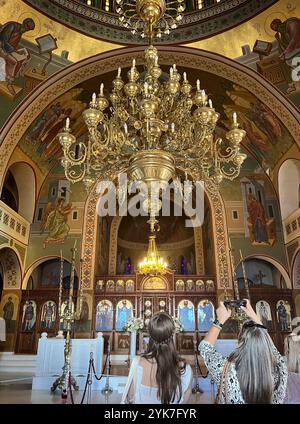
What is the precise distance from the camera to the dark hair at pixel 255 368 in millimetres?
1557

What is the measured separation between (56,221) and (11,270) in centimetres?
256

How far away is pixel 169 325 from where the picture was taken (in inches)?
74.6

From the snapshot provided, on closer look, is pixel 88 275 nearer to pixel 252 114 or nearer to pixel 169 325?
pixel 252 114

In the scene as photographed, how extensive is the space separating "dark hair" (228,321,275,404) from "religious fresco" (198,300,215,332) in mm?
11520

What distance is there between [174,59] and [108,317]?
9.80 m

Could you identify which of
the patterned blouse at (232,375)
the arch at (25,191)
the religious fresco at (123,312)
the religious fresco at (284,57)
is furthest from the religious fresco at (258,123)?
the patterned blouse at (232,375)

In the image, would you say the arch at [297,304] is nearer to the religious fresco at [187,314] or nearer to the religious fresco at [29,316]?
the religious fresco at [187,314]

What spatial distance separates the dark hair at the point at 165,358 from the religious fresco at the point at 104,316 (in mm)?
11253

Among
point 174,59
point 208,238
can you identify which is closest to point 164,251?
point 208,238

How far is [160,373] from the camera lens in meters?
1.82

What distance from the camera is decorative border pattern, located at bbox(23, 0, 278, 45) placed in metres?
9.48

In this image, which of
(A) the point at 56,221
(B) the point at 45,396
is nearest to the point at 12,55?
(A) the point at 56,221

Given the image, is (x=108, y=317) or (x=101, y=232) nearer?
(x=108, y=317)
